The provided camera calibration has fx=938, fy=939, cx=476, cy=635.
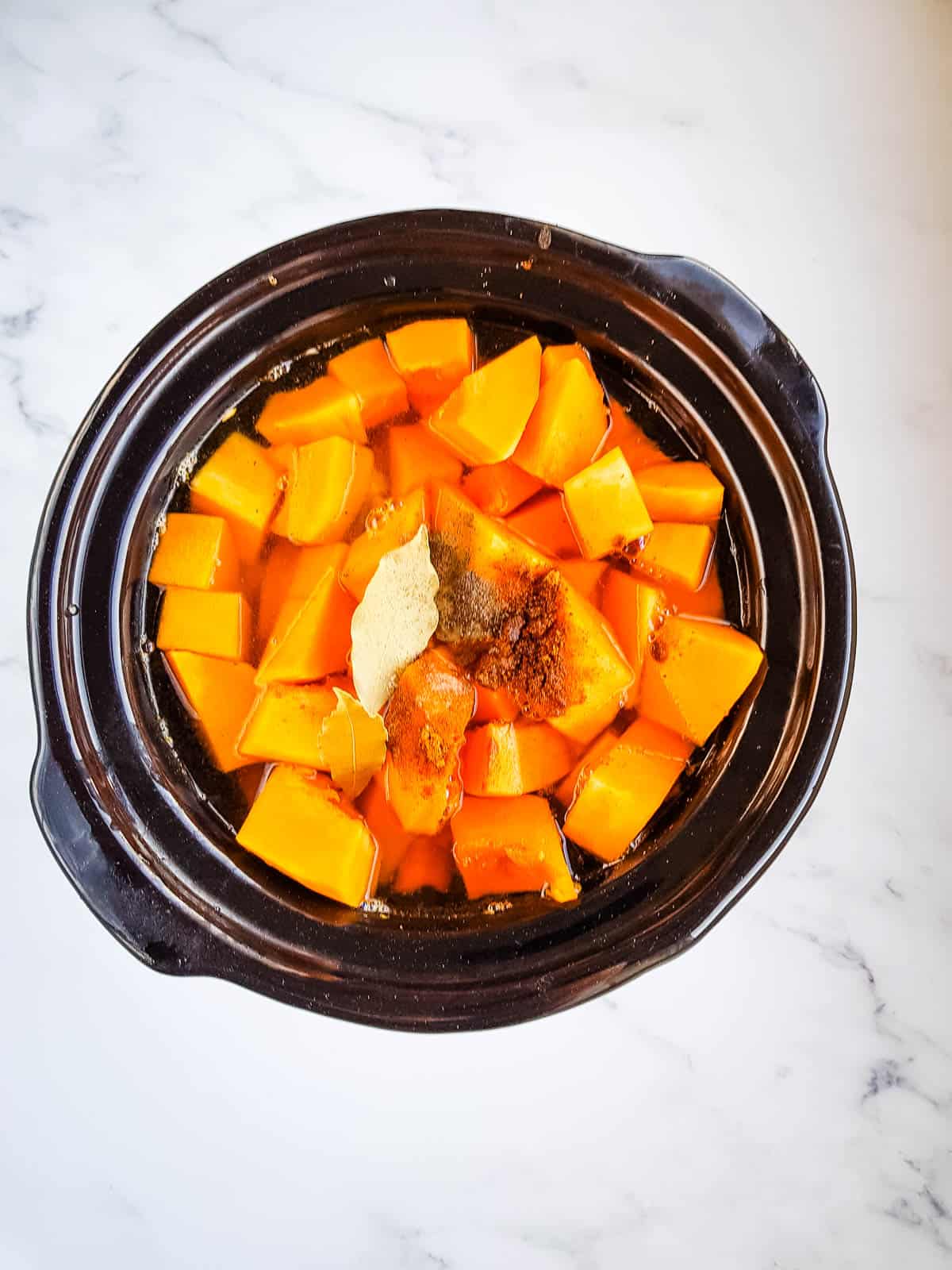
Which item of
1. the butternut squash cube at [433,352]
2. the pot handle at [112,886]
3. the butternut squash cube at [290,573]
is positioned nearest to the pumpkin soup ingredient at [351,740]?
the butternut squash cube at [290,573]

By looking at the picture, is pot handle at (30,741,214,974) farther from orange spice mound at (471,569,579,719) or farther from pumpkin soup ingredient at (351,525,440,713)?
orange spice mound at (471,569,579,719)

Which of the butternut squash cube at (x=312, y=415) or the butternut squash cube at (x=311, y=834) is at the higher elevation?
the butternut squash cube at (x=312, y=415)

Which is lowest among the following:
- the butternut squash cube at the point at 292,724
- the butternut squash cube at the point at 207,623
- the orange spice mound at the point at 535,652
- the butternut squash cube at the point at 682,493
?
the butternut squash cube at the point at 292,724

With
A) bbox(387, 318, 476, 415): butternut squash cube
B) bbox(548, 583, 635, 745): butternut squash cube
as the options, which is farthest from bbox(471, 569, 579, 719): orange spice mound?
bbox(387, 318, 476, 415): butternut squash cube

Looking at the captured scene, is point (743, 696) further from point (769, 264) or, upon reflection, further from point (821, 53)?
point (821, 53)

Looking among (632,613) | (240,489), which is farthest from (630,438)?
(240,489)

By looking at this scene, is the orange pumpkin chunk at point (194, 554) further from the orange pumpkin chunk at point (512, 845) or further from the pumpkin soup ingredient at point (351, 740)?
the orange pumpkin chunk at point (512, 845)

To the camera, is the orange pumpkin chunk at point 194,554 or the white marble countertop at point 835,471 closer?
the orange pumpkin chunk at point 194,554
